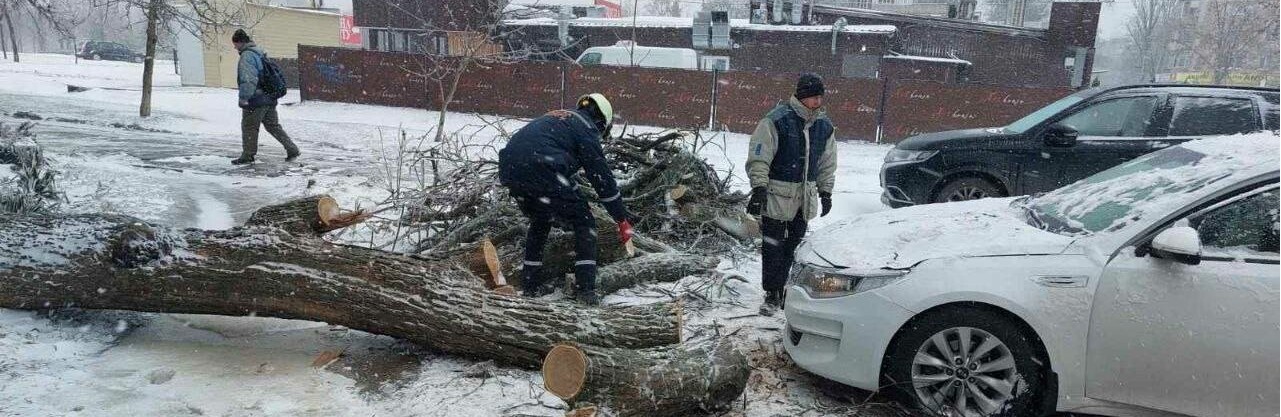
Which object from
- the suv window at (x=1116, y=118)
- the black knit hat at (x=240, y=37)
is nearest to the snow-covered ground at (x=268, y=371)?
the black knit hat at (x=240, y=37)

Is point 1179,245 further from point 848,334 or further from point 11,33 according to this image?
point 11,33

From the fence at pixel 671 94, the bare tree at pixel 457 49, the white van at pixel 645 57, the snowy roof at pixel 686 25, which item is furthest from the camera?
the snowy roof at pixel 686 25

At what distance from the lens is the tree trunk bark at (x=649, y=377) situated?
271cm

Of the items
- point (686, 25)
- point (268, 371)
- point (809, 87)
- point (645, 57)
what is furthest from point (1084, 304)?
point (686, 25)

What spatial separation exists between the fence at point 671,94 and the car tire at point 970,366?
1192 cm

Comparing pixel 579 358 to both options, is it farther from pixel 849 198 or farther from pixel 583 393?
pixel 849 198

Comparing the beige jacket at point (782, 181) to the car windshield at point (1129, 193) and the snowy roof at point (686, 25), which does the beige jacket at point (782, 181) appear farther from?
the snowy roof at point (686, 25)

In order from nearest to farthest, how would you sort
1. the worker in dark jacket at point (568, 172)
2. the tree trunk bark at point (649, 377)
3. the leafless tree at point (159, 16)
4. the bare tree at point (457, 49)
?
the tree trunk bark at point (649, 377), the worker in dark jacket at point (568, 172), the leafless tree at point (159, 16), the bare tree at point (457, 49)

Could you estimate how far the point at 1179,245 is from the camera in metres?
2.73

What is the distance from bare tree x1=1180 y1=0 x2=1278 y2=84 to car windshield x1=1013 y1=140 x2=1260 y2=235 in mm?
37537

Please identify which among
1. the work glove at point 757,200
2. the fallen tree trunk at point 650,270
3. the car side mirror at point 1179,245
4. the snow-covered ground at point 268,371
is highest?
the car side mirror at point 1179,245

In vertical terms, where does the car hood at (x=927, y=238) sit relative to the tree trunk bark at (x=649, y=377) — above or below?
above

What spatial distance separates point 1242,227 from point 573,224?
126 inches

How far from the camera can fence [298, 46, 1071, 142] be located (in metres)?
14.7
